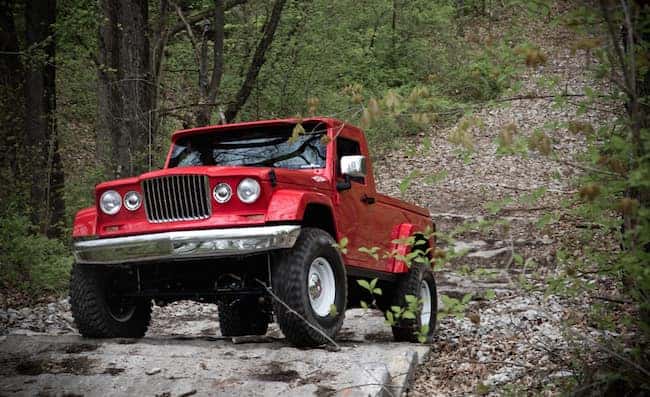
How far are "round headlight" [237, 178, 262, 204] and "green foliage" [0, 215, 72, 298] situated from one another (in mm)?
5154

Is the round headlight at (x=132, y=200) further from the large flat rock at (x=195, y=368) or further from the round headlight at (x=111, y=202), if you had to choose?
the large flat rock at (x=195, y=368)

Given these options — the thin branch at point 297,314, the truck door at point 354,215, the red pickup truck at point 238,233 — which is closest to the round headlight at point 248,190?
the red pickup truck at point 238,233

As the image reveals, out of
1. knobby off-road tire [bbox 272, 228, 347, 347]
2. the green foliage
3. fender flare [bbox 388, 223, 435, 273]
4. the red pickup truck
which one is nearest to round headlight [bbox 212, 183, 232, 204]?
the red pickup truck

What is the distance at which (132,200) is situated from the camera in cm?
620

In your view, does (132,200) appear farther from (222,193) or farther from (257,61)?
(257,61)

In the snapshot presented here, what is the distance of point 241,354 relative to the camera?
18.6 ft

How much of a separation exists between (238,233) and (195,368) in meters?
0.99

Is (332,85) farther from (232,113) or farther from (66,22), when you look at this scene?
(66,22)

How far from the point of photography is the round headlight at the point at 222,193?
5.85m

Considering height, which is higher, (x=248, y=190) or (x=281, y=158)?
(x=281, y=158)

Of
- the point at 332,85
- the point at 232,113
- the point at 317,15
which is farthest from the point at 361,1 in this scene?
the point at 232,113

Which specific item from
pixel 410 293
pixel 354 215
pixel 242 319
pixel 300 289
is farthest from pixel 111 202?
pixel 410 293

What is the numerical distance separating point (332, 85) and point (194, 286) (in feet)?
43.1

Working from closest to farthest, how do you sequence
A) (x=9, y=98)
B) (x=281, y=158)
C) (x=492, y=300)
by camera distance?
(x=281, y=158) < (x=492, y=300) < (x=9, y=98)
